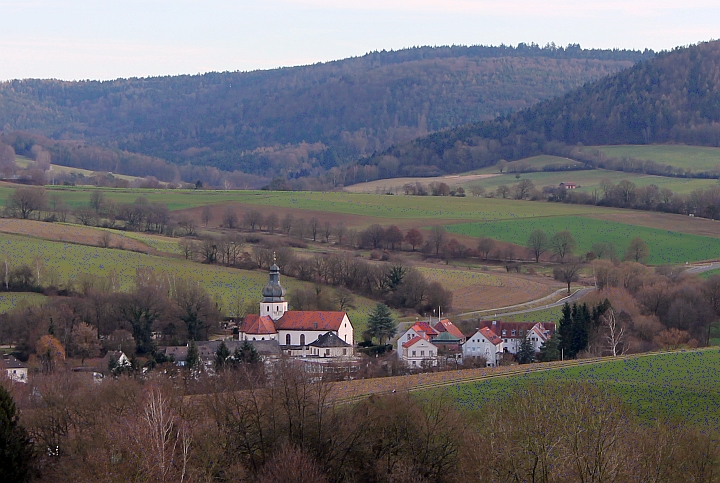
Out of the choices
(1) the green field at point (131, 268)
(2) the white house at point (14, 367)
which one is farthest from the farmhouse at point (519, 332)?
(2) the white house at point (14, 367)

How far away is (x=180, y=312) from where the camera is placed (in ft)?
228

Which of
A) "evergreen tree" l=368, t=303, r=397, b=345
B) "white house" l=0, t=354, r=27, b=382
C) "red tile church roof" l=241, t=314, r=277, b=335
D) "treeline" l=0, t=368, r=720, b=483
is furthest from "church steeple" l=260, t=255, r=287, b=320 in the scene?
"treeline" l=0, t=368, r=720, b=483

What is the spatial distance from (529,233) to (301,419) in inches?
2875

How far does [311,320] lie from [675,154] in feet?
331

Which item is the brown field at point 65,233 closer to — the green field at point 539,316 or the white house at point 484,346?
the green field at point 539,316

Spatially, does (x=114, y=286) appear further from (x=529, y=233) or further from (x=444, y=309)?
(x=529, y=233)

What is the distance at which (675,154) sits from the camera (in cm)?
16050

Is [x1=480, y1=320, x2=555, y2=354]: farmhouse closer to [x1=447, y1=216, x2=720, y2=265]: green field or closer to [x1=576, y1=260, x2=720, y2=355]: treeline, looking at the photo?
[x1=576, y1=260, x2=720, y2=355]: treeline

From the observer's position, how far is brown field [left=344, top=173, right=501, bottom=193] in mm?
156750

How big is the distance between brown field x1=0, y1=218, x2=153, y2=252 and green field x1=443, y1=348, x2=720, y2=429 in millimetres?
46660

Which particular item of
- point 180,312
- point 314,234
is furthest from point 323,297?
point 314,234

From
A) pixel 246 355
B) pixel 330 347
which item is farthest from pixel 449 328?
pixel 246 355

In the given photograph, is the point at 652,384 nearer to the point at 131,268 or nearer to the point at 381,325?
the point at 381,325

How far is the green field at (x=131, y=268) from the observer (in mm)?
77688
